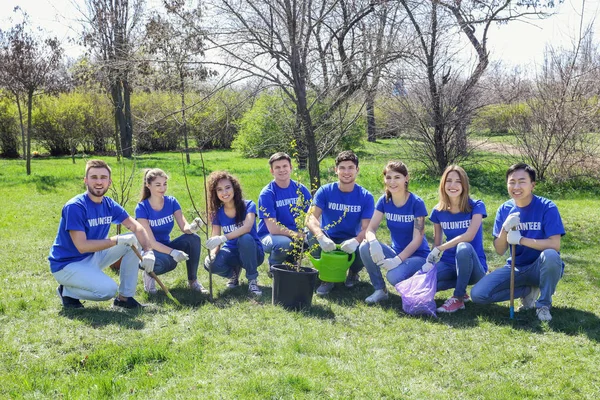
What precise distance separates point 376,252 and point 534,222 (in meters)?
1.23

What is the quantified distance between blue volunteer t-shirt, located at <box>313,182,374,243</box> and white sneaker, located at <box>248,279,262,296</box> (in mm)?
800

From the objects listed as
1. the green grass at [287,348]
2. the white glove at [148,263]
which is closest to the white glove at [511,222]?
the green grass at [287,348]

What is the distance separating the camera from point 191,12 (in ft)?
21.0

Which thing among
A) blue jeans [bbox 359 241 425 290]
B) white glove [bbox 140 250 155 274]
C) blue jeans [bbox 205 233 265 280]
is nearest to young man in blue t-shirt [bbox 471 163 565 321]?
blue jeans [bbox 359 241 425 290]

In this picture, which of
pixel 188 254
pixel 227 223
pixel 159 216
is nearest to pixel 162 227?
pixel 159 216

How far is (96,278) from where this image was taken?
4.03 meters

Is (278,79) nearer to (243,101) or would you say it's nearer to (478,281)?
(243,101)

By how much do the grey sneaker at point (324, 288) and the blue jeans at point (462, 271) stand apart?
36.9 inches

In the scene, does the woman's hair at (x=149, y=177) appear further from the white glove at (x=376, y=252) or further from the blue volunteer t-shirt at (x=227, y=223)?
the white glove at (x=376, y=252)

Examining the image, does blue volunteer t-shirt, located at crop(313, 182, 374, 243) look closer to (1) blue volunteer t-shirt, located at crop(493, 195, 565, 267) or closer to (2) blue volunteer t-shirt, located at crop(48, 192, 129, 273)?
(1) blue volunteer t-shirt, located at crop(493, 195, 565, 267)

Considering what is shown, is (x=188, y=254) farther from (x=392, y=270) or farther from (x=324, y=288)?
(x=392, y=270)

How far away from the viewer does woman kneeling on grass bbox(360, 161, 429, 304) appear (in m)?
4.29

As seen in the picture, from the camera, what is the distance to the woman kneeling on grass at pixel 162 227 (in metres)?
4.61

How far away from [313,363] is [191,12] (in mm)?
4920
